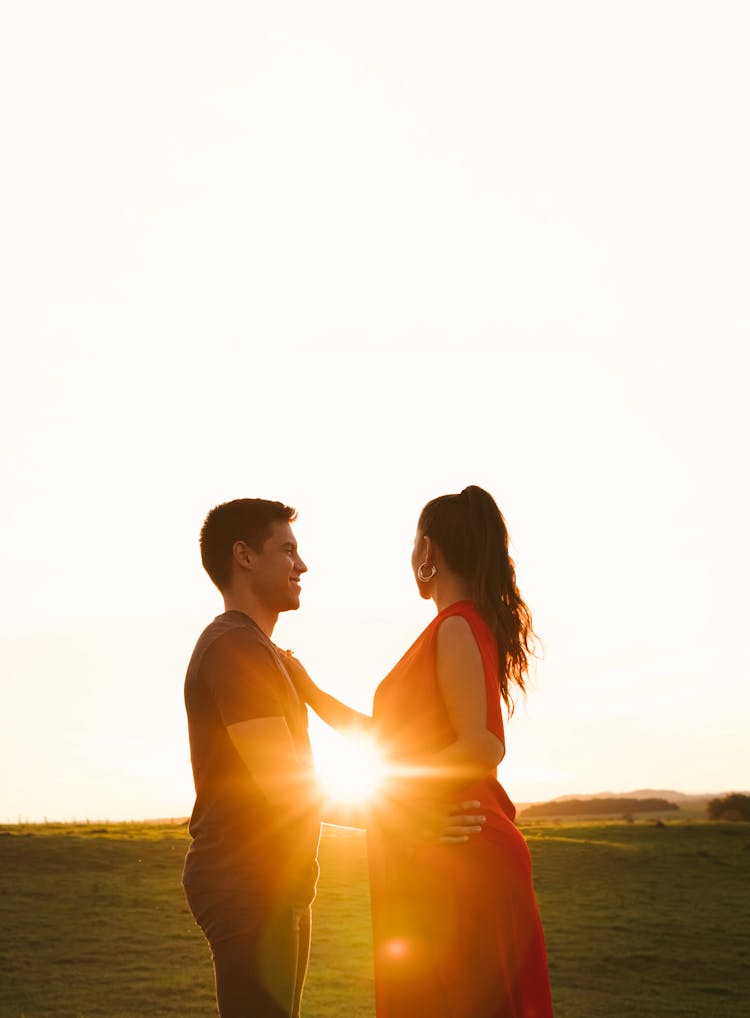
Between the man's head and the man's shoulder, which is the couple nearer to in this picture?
the man's shoulder

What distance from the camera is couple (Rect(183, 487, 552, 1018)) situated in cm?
407

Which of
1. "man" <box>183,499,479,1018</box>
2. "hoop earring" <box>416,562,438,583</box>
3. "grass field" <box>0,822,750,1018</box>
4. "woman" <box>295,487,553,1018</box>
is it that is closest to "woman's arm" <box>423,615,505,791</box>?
"woman" <box>295,487,553,1018</box>

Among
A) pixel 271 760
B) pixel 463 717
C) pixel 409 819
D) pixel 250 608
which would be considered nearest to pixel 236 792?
pixel 271 760

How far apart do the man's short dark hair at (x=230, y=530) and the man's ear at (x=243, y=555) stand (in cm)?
2

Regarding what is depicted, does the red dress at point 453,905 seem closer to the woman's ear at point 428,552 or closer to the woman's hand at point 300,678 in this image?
the woman's ear at point 428,552

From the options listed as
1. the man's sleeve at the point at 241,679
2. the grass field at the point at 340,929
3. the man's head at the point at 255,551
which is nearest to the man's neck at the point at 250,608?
the man's head at the point at 255,551

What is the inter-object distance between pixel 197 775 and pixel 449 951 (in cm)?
117

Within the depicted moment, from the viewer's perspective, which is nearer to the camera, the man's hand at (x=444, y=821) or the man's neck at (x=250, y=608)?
the man's hand at (x=444, y=821)

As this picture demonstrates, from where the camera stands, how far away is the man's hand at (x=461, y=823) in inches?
162

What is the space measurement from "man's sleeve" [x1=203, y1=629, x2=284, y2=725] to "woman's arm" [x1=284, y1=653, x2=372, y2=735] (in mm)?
1203

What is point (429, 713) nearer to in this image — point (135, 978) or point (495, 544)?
point (495, 544)

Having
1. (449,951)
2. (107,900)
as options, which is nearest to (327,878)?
(107,900)

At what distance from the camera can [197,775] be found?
4.28m

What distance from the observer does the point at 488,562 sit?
4.35 m
